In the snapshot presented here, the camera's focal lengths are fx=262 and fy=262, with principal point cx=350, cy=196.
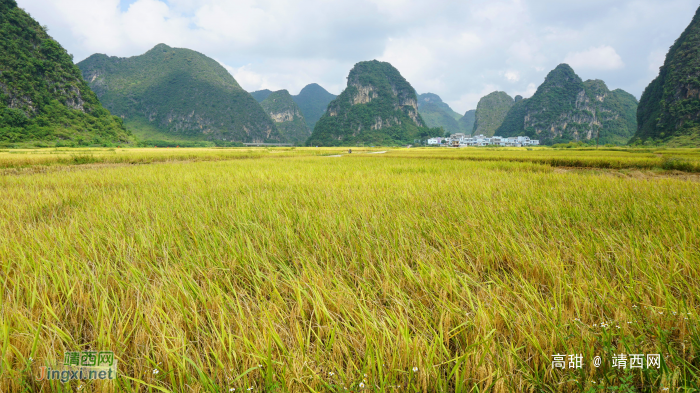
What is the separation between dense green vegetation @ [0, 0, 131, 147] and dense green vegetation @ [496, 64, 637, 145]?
427ft

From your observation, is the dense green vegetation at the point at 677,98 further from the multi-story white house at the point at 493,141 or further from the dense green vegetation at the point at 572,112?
the dense green vegetation at the point at 572,112

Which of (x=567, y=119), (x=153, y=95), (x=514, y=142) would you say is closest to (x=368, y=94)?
(x=514, y=142)

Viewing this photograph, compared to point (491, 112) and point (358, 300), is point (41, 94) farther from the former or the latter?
point (491, 112)

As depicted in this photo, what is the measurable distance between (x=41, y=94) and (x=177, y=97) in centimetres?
6882

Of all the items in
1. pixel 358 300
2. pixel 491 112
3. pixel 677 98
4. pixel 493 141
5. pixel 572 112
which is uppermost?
pixel 491 112

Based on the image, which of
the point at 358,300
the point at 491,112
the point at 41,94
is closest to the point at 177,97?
the point at 41,94

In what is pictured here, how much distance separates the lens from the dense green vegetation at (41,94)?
39906 mm

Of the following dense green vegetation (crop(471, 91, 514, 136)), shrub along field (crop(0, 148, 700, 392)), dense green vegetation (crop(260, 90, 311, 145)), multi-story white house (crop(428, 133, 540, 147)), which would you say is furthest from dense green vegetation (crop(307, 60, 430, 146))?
shrub along field (crop(0, 148, 700, 392))

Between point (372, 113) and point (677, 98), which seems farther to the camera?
point (372, 113)

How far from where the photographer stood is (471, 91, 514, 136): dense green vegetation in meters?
136

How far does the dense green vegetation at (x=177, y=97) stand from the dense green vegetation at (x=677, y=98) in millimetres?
125420

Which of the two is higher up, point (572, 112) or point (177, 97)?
point (177, 97)

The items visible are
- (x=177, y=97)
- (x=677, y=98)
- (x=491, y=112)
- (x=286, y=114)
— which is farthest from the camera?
(x=286, y=114)

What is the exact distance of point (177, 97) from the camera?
363 ft
